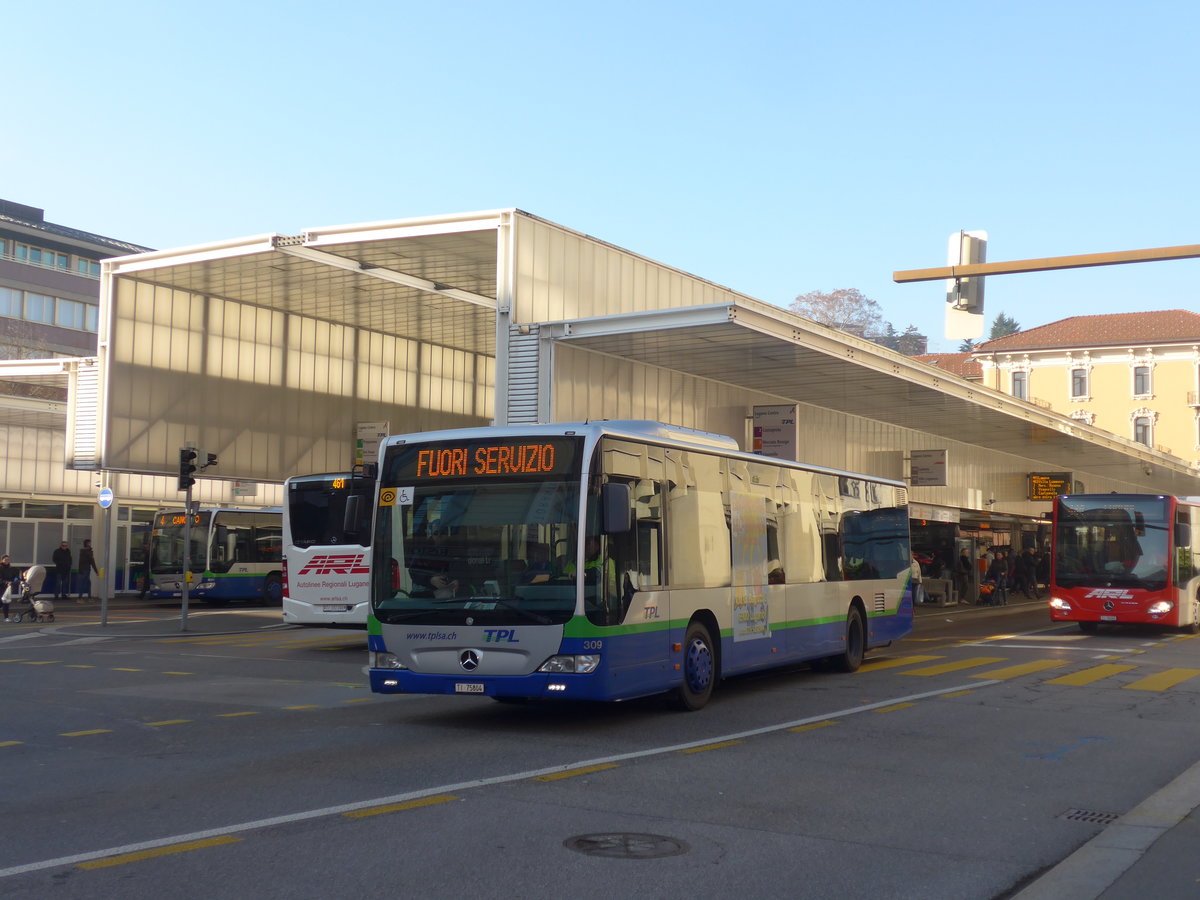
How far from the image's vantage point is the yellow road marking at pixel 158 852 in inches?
246

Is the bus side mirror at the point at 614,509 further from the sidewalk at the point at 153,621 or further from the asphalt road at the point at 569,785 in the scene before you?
the sidewalk at the point at 153,621

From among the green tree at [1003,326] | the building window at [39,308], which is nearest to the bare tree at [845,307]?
the green tree at [1003,326]

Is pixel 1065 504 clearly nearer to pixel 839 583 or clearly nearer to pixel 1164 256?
pixel 839 583

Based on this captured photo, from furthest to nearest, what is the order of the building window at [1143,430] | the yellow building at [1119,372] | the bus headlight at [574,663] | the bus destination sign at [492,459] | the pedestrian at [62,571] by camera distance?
the building window at [1143,430] → the yellow building at [1119,372] → the pedestrian at [62,571] → the bus destination sign at [492,459] → the bus headlight at [574,663]

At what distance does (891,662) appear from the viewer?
19.0m

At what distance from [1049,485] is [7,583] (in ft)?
120

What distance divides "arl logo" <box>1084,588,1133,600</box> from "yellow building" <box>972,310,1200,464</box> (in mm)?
56752

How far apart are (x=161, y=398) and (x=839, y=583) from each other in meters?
22.0

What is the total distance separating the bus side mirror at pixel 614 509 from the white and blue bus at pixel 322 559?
10.8 m

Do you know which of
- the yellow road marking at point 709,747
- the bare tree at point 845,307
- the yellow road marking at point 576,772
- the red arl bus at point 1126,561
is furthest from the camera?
the bare tree at point 845,307

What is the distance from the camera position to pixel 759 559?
47.6 feet

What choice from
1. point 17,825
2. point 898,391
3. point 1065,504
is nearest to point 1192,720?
point 17,825

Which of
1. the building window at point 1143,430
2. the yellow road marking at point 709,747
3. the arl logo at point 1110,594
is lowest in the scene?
the yellow road marking at point 709,747

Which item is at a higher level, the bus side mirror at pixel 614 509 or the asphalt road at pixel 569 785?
the bus side mirror at pixel 614 509
